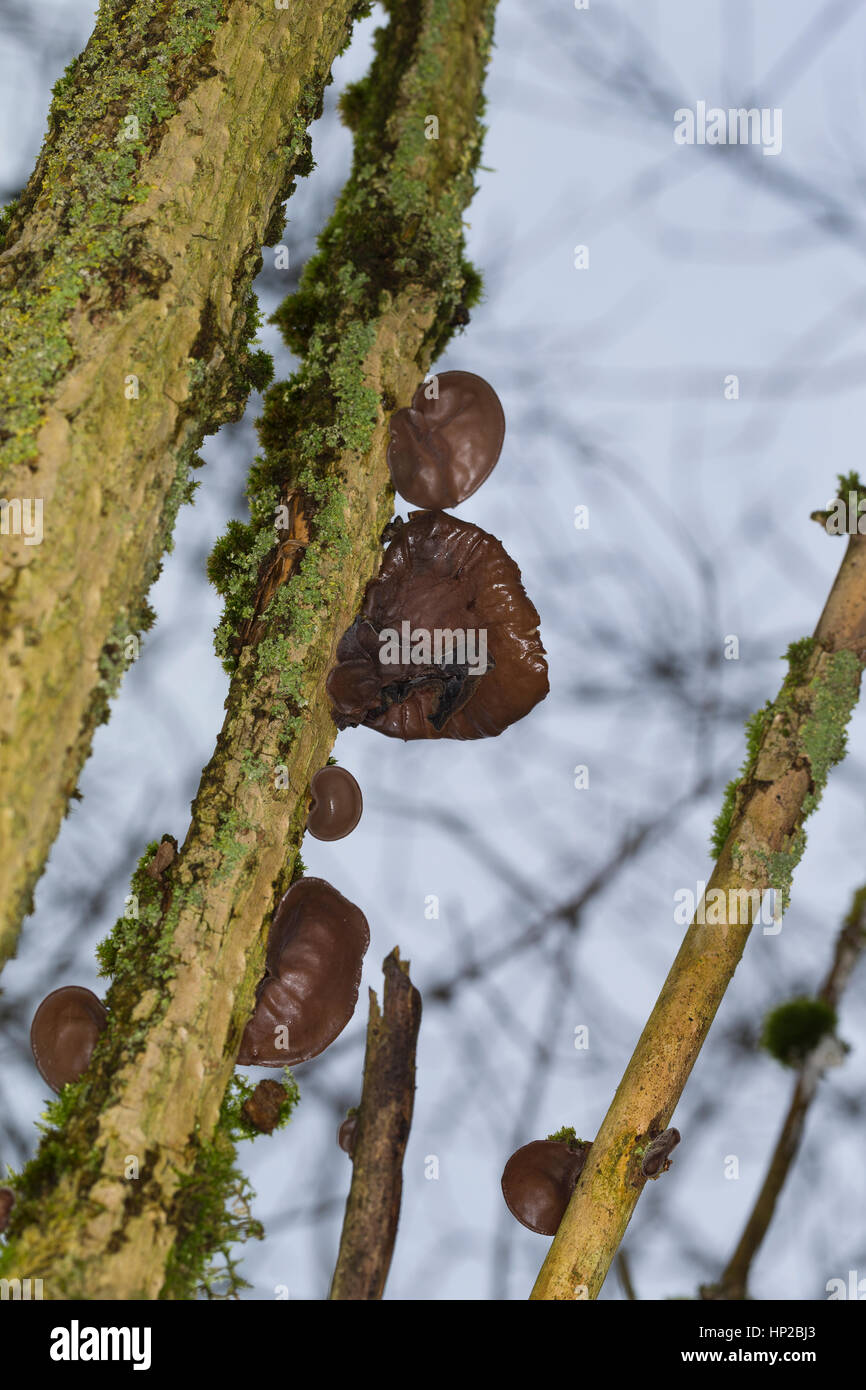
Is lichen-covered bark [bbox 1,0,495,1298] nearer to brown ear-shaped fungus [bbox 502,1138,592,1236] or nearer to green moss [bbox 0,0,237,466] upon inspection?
green moss [bbox 0,0,237,466]

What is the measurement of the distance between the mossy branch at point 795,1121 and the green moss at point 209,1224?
185cm

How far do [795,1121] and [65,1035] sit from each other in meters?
2.48

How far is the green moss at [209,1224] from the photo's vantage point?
2289mm

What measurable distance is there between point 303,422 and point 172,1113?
6.69 feet

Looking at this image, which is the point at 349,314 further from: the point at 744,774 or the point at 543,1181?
the point at 543,1181

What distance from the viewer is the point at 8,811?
2.08 metres

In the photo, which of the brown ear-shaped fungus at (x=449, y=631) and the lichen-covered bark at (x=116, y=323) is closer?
the lichen-covered bark at (x=116, y=323)

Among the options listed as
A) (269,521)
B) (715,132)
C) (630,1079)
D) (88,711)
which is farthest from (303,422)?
(715,132)

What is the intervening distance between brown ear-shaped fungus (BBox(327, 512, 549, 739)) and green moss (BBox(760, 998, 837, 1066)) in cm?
149

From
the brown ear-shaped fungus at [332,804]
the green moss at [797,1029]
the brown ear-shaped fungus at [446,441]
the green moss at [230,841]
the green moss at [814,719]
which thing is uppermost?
the brown ear-shaped fungus at [446,441]

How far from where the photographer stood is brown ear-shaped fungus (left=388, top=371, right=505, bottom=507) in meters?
3.03

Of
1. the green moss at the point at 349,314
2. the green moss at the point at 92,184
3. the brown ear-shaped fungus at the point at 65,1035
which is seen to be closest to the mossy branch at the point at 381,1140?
the brown ear-shaped fungus at the point at 65,1035

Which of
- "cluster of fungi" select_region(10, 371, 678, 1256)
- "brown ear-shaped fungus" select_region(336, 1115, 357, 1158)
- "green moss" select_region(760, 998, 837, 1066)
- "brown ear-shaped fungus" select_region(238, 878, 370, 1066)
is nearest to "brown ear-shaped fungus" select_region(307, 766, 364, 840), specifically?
"cluster of fungi" select_region(10, 371, 678, 1256)

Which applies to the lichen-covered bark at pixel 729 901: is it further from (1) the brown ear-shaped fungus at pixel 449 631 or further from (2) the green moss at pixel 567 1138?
Result: (1) the brown ear-shaped fungus at pixel 449 631
